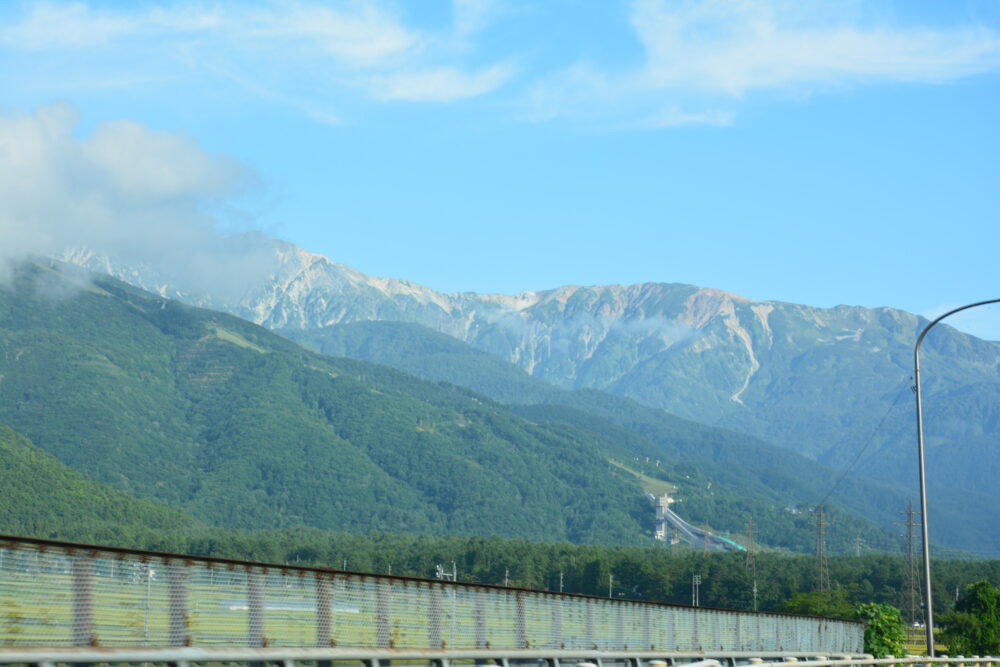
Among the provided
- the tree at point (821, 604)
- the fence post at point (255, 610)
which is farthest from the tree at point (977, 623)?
the fence post at point (255, 610)

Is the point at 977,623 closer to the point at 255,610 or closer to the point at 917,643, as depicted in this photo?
the point at 917,643

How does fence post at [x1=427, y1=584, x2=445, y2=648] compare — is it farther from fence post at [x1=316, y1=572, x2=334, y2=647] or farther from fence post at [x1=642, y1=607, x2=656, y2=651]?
fence post at [x1=642, y1=607, x2=656, y2=651]

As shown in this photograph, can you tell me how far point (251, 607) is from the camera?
54.6 feet

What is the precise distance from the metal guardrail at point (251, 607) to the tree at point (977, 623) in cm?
12044

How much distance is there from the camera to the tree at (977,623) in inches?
5399

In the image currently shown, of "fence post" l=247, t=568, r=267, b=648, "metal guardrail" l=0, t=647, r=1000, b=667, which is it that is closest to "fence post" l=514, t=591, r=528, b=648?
"metal guardrail" l=0, t=647, r=1000, b=667

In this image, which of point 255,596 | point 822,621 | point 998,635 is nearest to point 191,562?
point 255,596

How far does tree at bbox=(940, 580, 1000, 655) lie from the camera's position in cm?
13712

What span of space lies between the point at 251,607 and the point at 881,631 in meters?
74.2

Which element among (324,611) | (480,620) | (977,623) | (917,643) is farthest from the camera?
(917,643)

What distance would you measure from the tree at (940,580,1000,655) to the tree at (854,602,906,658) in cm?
4445

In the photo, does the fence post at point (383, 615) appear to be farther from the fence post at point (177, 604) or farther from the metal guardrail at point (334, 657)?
the fence post at point (177, 604)

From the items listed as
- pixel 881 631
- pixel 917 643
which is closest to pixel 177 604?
pixel 881 631

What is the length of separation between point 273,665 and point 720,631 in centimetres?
2045
